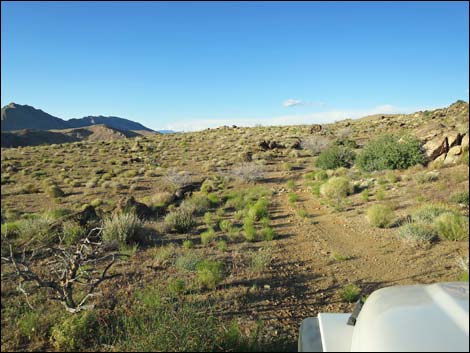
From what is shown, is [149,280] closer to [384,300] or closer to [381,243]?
[384,300]

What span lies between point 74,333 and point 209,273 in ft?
8.47

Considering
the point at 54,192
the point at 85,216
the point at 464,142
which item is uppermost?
the point at 464,142

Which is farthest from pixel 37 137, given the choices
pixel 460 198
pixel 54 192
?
pixel 460 198

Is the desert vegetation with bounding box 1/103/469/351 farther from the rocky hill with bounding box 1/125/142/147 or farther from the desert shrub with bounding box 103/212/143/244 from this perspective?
the rocky hill with bounding box 1/125/142/147

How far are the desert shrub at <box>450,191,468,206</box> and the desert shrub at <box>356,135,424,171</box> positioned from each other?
5714 millimetres

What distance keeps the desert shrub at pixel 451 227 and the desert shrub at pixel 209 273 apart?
5.57 metres

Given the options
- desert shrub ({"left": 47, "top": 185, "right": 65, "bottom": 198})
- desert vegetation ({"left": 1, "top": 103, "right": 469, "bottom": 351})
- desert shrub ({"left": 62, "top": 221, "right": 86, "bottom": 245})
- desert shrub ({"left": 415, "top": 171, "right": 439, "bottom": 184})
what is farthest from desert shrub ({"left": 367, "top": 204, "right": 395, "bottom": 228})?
desert shrub ({"left": 47, "top": 185, "right": 65, "bottom": 198})

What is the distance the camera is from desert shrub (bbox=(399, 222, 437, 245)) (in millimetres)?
7859

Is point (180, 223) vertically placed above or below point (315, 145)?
below

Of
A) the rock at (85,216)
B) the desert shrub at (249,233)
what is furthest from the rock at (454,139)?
the rock at (85,216)

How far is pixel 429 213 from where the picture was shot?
9.07 meters

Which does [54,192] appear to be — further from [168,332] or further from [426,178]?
[426,178]

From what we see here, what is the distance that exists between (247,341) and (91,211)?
7811 mm

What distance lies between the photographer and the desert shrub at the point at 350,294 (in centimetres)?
576
